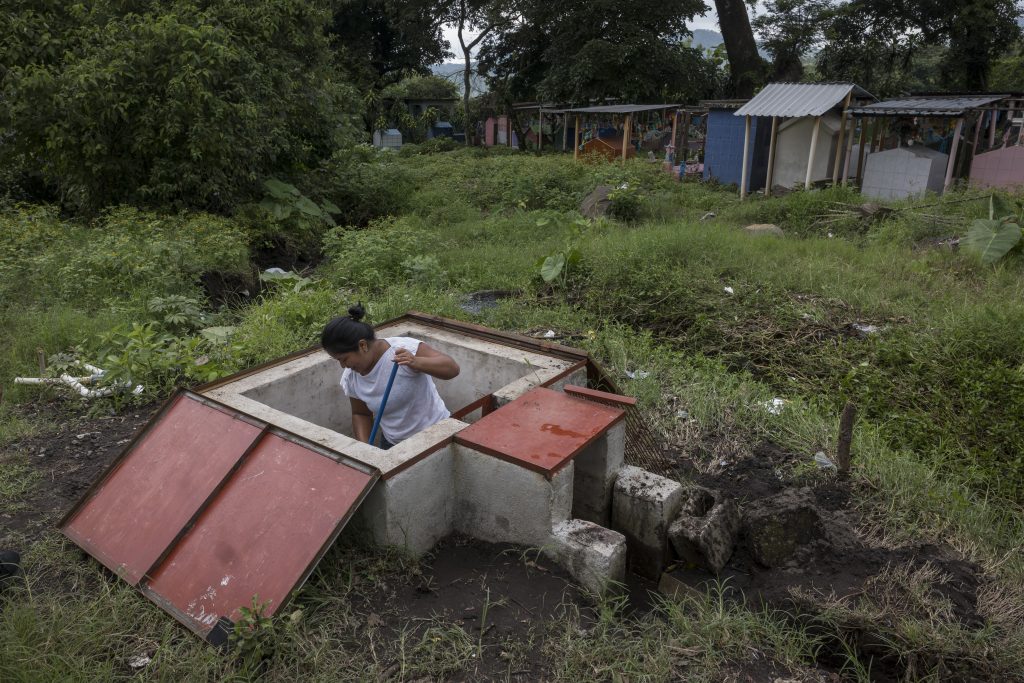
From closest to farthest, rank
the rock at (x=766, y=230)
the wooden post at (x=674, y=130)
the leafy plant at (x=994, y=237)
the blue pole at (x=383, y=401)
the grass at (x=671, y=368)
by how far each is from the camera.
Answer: the grass at (x=671, y=368) < the blue pole at (x=383, y=401) < the leafy plant at (x=994, y=237) < the rock at (x=766, y=230) < the wooden post at (x=674, y=130)

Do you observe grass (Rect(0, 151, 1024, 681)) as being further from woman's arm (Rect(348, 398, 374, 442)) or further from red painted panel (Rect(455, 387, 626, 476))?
woman's arm (Rect(348, 398, 374, 442))

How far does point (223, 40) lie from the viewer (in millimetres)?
9438

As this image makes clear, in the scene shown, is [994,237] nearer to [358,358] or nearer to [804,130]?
[804,130]

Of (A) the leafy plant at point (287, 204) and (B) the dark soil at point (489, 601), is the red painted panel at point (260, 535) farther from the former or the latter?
(A) the leafy plant at point (287, 204)

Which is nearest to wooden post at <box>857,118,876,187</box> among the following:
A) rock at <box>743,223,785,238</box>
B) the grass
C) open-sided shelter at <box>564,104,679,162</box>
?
the grass

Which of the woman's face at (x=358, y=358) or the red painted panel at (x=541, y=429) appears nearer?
the red painted panel at (x=541, y=429)

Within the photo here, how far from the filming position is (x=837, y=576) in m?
2.93

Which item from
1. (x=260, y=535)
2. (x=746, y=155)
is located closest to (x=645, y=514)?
(x=260, y=535)

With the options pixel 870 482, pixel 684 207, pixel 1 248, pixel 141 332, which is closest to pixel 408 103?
pixel 684 207

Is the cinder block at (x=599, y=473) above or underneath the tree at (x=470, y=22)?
underneath

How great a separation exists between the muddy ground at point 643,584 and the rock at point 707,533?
60 millimetres

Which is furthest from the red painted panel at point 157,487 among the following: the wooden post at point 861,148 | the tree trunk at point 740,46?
the tree trunk at point 740,46

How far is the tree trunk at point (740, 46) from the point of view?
20.7 metres

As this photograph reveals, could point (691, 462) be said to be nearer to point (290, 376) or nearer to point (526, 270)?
point (290, 376)
